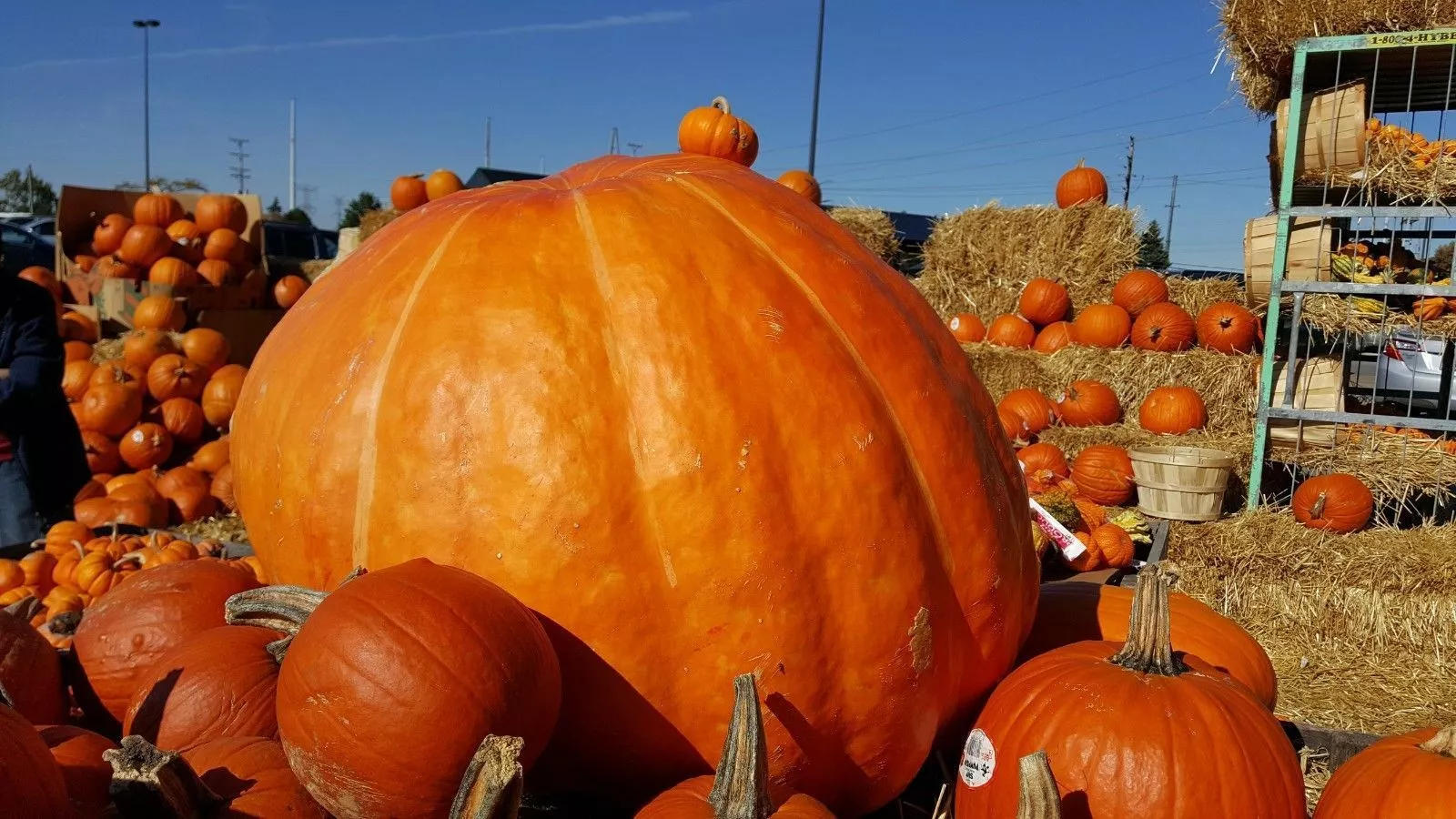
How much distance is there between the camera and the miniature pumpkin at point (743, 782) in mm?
1103

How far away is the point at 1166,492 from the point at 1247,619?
98 centimetres

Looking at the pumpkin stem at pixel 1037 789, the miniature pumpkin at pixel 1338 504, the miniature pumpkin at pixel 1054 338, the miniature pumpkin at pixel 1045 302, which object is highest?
the miniature pumpkin at pixel 1045 302

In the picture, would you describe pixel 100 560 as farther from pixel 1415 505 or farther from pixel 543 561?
pixel 1415 505

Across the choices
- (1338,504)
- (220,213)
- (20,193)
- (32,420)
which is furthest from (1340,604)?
(20,193)

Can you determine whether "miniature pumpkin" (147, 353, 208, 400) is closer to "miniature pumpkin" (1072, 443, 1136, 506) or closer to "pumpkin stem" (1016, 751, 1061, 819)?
"miniature pumpkin" (1072, 443, 1136, 506)

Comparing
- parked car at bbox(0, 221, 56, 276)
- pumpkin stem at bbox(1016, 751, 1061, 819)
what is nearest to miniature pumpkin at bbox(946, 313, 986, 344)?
pumpkin stem at bbox(1016, 751, 1061, 819)

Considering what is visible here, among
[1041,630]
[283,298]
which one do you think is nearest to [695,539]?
[1041,630]

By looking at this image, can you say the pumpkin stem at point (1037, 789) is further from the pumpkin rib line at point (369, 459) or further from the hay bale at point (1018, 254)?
the hay bale at point (1018, 254)

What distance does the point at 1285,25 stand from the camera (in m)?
5.96

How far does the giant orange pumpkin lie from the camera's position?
4.26 feet

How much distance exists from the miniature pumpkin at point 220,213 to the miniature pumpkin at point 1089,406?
8.53m

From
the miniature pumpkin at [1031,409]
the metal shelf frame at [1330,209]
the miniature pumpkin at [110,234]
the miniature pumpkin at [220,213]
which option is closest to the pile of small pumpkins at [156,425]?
the miniature pumpkin at [110,234]

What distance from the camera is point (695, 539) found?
130 centimetres

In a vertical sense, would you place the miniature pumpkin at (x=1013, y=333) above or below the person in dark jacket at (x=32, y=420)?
above
